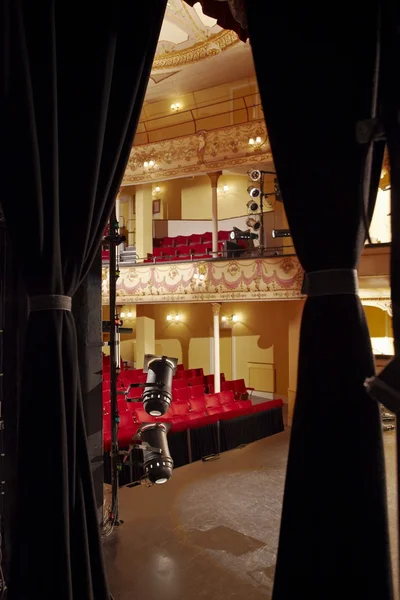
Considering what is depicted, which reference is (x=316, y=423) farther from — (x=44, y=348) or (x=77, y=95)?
(x=77, y=95)

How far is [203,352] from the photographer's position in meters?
13.1

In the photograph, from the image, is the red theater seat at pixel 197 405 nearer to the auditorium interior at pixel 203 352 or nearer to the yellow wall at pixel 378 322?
the auditorium interior at pixel 203 352

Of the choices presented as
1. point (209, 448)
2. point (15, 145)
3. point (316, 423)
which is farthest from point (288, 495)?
point (209, 448)

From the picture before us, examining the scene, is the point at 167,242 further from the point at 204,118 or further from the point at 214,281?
the point at 214,281

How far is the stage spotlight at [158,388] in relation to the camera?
298 cm

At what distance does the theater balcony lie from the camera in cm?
879

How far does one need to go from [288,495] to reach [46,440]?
0.88 m

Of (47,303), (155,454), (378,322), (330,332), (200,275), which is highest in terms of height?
(200,275)

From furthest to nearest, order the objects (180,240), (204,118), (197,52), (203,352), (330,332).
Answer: (180,240)
(203,352)
(204,118)
(197,52)
(330,332)

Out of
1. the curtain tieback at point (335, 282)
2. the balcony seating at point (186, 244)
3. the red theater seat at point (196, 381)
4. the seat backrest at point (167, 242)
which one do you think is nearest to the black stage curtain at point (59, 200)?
the curtain tieback at point (335, 282)

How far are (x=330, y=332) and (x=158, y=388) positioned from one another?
1.91m

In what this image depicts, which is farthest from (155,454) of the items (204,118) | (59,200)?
(204,118)

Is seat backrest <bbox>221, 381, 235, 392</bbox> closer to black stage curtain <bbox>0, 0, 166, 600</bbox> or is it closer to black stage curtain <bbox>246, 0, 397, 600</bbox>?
black stage curtain <bbox>0, 0, 166, 600</bbox>

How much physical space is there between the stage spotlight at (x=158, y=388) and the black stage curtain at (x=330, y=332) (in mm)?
1733
